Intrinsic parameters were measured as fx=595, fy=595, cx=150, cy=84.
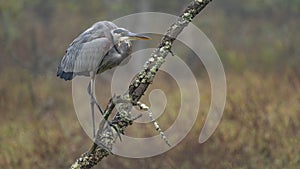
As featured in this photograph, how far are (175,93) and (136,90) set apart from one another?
7104mm

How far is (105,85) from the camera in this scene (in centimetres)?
1223

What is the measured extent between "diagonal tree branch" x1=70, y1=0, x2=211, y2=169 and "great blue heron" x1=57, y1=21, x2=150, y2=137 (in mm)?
290

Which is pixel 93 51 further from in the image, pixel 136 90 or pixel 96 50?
pixel 136 90

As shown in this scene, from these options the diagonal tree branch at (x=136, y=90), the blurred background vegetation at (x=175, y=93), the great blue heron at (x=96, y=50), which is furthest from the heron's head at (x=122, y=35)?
the blurred background vegetation at (x=175, y=93)

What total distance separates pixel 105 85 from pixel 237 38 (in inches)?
290

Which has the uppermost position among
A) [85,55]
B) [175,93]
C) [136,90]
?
[85,55]

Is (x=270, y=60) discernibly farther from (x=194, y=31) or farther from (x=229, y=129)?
(x=229, y=129)

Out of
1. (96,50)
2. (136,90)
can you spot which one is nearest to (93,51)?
(96,50)

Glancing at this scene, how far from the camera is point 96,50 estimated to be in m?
3.54

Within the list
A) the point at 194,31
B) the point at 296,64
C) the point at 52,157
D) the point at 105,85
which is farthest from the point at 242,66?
the point at 52,157

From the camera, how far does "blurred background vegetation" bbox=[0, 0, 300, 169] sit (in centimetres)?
648

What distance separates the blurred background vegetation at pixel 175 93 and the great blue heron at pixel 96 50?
2.56m

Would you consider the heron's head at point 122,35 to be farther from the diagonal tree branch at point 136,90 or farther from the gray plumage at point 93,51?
the diagonal tree branch at point 136,90

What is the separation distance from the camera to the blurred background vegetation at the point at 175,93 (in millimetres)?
6480
